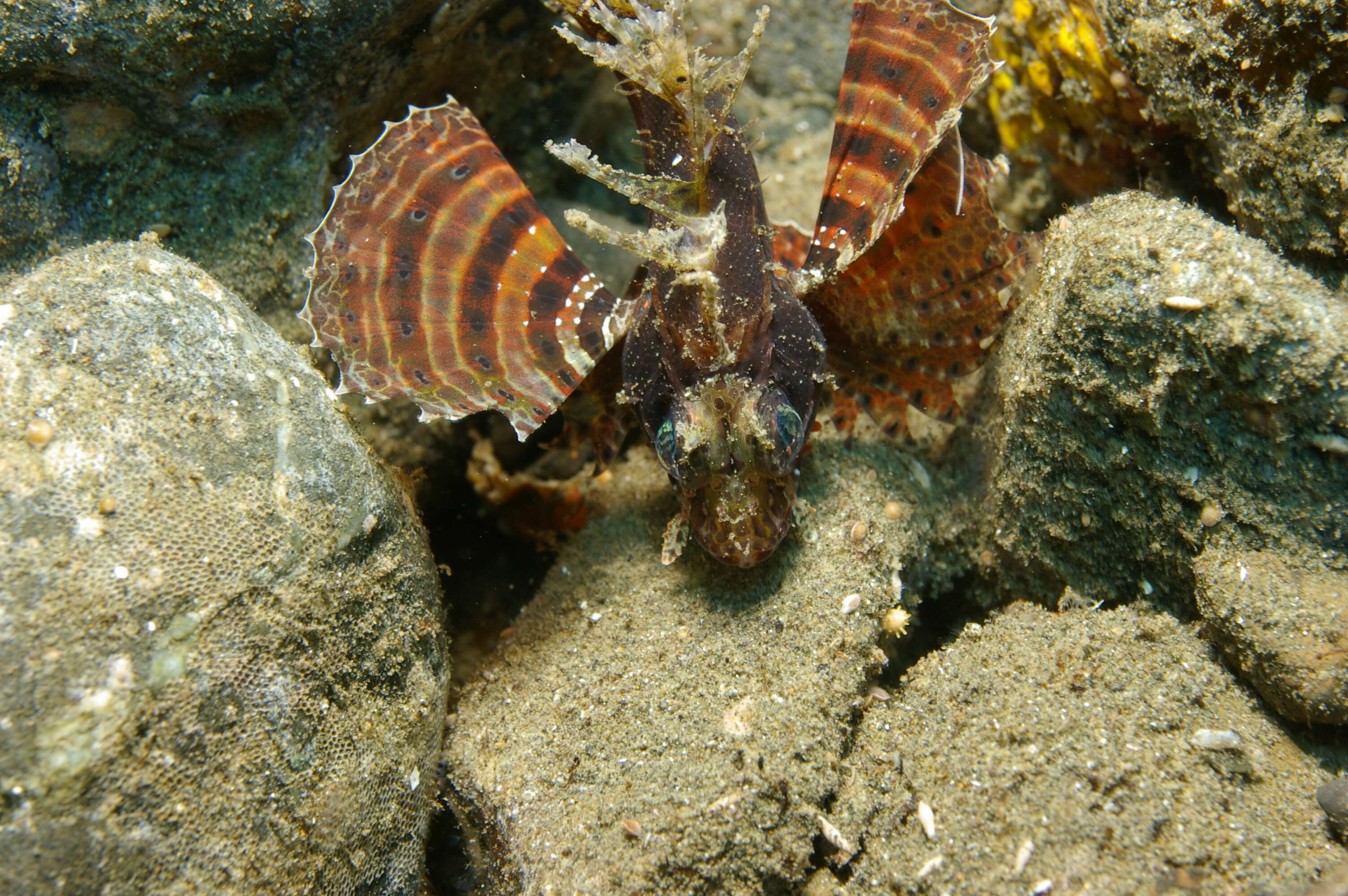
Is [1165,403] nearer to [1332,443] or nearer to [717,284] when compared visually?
[1332,443]

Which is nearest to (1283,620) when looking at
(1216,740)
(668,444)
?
(1216,740)

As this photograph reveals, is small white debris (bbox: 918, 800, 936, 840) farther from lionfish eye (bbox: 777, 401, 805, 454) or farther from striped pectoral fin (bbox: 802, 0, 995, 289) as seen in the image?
striped pectoral fin (bbox: 802, 0, 995, 289)

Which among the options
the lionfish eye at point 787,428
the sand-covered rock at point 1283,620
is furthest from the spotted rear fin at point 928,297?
the sand-covered rock at point 1283,620

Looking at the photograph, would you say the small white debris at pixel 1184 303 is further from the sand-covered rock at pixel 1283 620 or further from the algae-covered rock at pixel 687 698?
the algae-covered rock at pixel 687 698

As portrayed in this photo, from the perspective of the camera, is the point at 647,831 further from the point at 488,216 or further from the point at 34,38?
the point at 34,38

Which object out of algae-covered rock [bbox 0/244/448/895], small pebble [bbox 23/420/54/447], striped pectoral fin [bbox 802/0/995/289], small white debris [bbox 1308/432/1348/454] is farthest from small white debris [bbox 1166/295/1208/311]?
small pebble [bbox 23/420/54/447]
